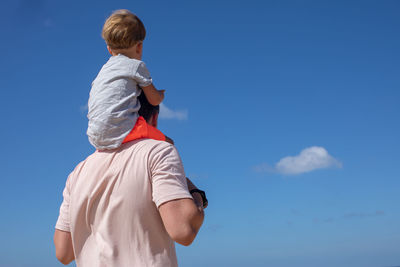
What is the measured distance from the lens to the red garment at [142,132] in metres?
2.85

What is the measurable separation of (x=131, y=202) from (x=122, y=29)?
4.14ft

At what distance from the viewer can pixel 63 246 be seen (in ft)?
10.1

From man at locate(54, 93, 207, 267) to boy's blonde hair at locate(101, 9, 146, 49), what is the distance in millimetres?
791

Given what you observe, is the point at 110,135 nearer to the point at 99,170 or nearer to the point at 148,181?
the point at 99,170

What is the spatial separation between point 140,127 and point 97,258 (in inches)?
36.5

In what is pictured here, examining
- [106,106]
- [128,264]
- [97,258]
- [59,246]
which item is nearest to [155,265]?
[128,264]

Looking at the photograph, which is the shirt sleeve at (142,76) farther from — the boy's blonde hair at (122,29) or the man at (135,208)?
the man at (135,208)

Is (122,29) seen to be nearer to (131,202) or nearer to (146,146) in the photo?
(146,146)

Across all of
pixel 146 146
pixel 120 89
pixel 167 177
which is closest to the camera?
pixel 167 177

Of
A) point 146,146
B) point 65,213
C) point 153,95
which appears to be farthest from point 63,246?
point 153,95

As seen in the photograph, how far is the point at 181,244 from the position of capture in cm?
261

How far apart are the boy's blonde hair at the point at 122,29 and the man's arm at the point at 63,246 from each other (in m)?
1.47

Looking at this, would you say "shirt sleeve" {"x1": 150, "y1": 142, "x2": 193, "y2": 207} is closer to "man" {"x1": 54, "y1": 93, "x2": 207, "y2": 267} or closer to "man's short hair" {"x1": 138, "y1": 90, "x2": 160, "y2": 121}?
"man" {"x1": 54, "y1": 93, "x2": 207, "y2": 267}

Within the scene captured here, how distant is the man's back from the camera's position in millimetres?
2635
